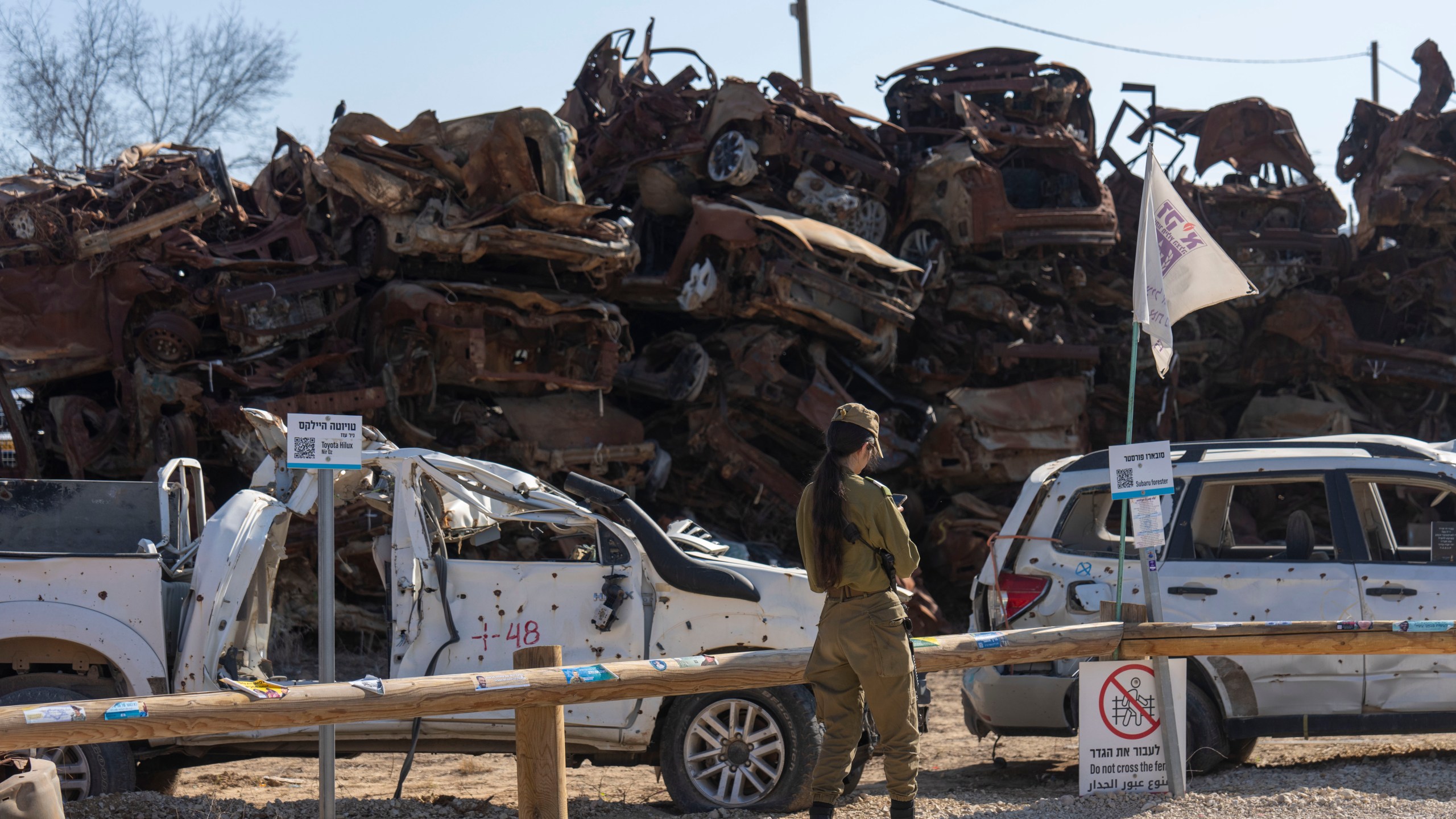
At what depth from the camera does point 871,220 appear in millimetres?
15188

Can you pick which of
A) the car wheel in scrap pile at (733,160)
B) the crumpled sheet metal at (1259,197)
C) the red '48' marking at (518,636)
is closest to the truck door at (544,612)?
the red '48' marking at (518,636)

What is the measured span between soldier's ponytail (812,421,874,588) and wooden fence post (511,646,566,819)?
3.44 feet

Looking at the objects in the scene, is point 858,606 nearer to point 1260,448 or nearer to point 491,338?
point 1260,448

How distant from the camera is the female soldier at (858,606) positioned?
14.8 ft

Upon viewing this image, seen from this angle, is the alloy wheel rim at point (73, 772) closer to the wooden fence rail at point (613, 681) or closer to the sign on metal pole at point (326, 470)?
the sign on metal pole at point (326, 470)

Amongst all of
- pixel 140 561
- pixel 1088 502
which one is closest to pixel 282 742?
pixel 140 561

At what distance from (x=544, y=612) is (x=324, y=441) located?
68.4 inches

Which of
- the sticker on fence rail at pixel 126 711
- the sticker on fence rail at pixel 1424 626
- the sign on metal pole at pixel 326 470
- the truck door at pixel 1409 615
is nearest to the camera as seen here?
the sticker on fence rail at pixel 126 711

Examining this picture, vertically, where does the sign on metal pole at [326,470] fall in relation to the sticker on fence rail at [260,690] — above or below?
above

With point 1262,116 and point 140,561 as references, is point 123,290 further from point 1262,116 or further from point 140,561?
point 1262,116

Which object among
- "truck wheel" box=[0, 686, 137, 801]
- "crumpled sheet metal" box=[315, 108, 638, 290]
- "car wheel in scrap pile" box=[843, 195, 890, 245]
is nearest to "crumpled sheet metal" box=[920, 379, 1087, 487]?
"car wheel in scrap pile" box=[843, 195, 890, 245]

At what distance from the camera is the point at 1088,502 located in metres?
7.14

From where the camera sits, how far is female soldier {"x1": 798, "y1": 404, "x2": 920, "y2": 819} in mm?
4520

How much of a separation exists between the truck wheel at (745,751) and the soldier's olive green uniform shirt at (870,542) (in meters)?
1.63
